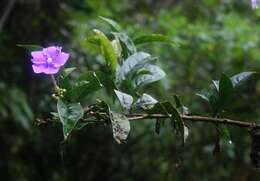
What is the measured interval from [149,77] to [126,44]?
0.09m

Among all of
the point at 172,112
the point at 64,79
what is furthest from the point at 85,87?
the point at 172,112

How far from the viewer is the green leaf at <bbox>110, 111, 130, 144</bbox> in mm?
957

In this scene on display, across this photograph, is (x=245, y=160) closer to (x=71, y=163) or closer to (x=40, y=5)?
(x=71, y=163)

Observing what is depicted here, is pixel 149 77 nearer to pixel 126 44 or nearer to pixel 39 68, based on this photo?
pixel 126 44

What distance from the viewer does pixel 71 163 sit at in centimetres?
372

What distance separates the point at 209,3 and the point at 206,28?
0.24m

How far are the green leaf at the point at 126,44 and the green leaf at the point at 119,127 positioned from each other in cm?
26

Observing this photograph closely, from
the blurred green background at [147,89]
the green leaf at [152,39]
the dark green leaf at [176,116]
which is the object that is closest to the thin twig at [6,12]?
the blurred green background at [147,89]

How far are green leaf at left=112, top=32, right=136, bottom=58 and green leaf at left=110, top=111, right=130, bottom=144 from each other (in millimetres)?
256

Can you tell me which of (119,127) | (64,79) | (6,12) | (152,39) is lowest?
(119,127)

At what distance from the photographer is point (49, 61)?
1.00 m

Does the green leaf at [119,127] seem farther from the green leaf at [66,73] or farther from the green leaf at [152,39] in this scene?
the green leaf at [152,39]

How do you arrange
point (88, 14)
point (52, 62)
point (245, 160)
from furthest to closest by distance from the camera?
point (245, 160) → point (88, 14) → point (52, 62)

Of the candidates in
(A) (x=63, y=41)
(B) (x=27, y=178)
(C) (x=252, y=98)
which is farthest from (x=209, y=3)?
(B) (x=27, y=178)
